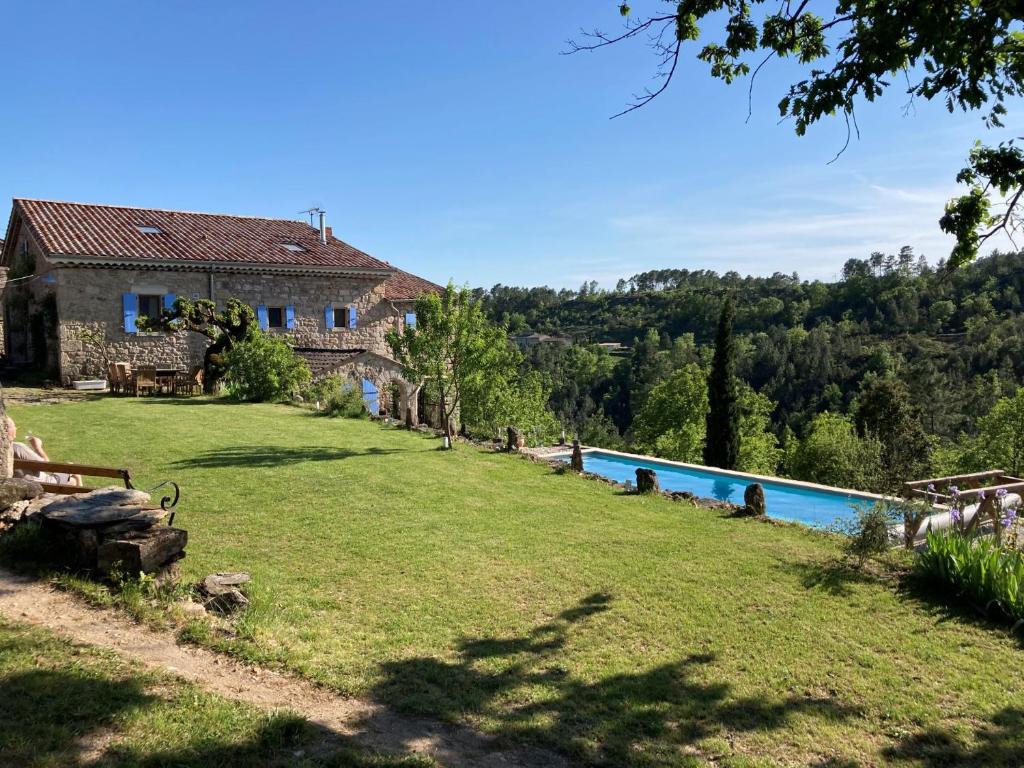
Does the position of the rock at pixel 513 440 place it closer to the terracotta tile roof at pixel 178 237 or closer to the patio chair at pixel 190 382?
the patio chair at pixel 190 382

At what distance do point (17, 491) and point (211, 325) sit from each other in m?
16.7

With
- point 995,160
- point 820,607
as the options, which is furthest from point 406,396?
point 995,160

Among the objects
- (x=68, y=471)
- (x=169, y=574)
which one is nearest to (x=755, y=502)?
(x=169, y=574)

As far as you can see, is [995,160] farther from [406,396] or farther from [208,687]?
[406,396]

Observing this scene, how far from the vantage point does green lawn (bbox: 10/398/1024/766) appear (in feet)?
13.1

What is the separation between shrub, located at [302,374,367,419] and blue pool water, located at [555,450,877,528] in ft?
20.0

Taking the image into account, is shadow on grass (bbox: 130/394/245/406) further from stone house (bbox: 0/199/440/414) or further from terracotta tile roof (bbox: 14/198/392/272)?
terracotta tile roof (bbox: 14/198/392/272)

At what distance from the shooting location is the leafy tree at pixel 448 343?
14609 millimetres

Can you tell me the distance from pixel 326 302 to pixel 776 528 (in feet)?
67.1

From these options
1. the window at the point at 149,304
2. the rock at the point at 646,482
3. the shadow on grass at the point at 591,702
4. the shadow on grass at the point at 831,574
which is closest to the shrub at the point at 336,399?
the window at the point at 149,304

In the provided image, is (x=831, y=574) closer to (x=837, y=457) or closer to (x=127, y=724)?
(x=127, y=724)

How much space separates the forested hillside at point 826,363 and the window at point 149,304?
13126 mm

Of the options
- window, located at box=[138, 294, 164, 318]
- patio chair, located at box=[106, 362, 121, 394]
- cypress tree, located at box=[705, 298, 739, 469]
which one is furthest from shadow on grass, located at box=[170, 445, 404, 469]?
cypress tree, located at box=[705, 298, 739, 469]

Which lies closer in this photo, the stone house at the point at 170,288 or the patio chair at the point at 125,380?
the patio chair at the point at 125,380
